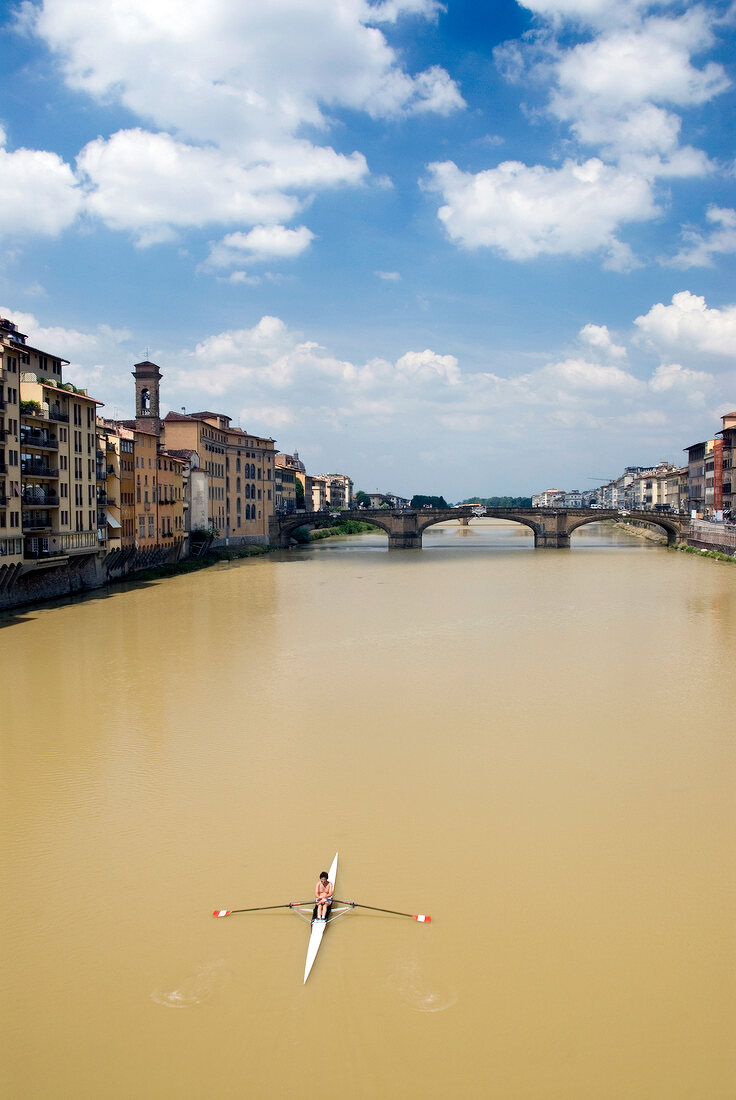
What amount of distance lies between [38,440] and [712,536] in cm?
4303

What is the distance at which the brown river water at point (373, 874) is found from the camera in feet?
22.0

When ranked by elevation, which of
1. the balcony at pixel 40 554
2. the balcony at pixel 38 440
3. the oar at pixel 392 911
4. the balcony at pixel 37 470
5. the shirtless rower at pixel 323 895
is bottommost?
the oar at pixel 392 911

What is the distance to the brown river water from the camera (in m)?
6.72

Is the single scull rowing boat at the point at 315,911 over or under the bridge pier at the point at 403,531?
under

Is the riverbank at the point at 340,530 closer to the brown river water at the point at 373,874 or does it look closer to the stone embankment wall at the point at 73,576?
the stone embankment wall at the point at 73,576

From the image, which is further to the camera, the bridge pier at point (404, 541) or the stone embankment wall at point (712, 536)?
the bridge pier at point (404, 541)

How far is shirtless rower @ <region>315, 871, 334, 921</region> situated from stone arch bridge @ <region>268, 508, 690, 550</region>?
5390 cm

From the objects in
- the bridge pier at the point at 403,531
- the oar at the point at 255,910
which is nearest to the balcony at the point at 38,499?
the oar at the point at 255,910

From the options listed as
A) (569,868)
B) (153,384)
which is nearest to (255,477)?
(153,384)

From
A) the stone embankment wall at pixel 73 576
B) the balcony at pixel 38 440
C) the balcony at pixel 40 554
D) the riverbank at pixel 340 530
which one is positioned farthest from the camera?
the riverbank at pixel 340 530

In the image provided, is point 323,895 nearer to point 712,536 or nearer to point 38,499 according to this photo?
point 38,499

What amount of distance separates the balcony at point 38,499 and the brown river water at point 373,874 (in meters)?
7.97

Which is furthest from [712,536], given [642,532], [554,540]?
[642,532]

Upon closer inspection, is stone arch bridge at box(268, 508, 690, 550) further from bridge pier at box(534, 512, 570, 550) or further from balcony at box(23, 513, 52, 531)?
balcony at box(23, 513, 52, 531)
